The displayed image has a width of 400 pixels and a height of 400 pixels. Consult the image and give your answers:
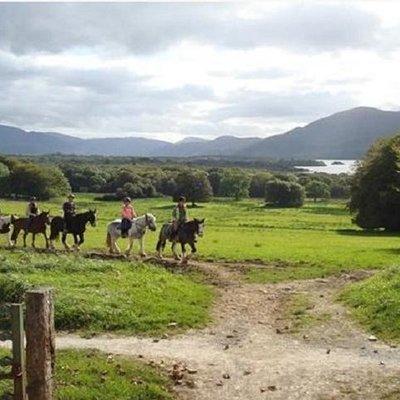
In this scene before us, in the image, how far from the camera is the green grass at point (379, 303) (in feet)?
64.6

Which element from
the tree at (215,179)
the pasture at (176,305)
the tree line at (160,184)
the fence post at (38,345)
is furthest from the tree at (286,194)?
the fence post at (38,345)

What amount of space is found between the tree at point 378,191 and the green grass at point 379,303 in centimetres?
4244

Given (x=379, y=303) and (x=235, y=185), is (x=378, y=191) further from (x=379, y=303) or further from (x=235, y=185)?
(x=235, y=185)

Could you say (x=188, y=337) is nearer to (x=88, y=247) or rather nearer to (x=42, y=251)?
(x=42, y=251)

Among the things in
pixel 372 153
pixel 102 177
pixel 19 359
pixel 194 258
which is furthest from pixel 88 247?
pixel 102 177

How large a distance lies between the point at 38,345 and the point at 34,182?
117299 millimetres

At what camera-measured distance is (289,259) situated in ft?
121

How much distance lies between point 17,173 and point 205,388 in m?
118

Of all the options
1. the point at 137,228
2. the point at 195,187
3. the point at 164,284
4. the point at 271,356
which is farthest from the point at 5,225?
the point at 195,187

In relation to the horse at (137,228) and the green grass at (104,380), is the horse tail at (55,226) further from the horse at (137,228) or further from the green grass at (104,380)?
the green grass at (104,380)

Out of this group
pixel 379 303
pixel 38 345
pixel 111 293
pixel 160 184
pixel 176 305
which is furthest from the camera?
pixel 160 184

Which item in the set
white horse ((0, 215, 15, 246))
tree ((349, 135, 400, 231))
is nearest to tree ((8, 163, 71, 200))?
tree ((349, 135, 400, 231))

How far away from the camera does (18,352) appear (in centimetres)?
980

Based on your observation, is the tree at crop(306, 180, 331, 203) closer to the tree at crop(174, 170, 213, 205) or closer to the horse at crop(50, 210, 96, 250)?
the tree at crop(174, 170, 213, 205)
